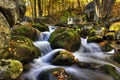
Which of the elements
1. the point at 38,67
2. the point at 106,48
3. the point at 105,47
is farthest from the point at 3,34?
the point at 105,47

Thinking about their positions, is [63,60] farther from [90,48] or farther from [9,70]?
[90,48]

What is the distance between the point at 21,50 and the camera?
8250 mm

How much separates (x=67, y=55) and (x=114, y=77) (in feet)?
6.25

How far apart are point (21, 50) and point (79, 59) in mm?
2550

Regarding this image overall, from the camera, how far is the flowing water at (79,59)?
7363 mm

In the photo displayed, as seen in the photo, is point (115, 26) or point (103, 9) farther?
point (103, 9)

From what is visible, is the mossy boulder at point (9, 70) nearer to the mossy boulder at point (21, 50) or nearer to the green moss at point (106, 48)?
the mossy boulder at point (21, 50)

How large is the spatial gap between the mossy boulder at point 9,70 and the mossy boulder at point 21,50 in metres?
1.03

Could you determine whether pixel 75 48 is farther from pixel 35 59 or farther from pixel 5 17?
A: pixel 5 17

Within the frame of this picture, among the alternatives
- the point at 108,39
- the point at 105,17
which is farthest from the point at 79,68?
the point at 105,17

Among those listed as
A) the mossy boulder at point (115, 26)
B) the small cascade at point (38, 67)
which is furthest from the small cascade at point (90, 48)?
the mossy boulder at point (115, 26)

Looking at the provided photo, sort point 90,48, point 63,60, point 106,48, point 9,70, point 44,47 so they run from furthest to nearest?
point 90,48
point 106,48
point 44,47
point 63,60
point 9,70

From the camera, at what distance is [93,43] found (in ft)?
40.2

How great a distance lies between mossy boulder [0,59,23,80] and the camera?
6250 mm
